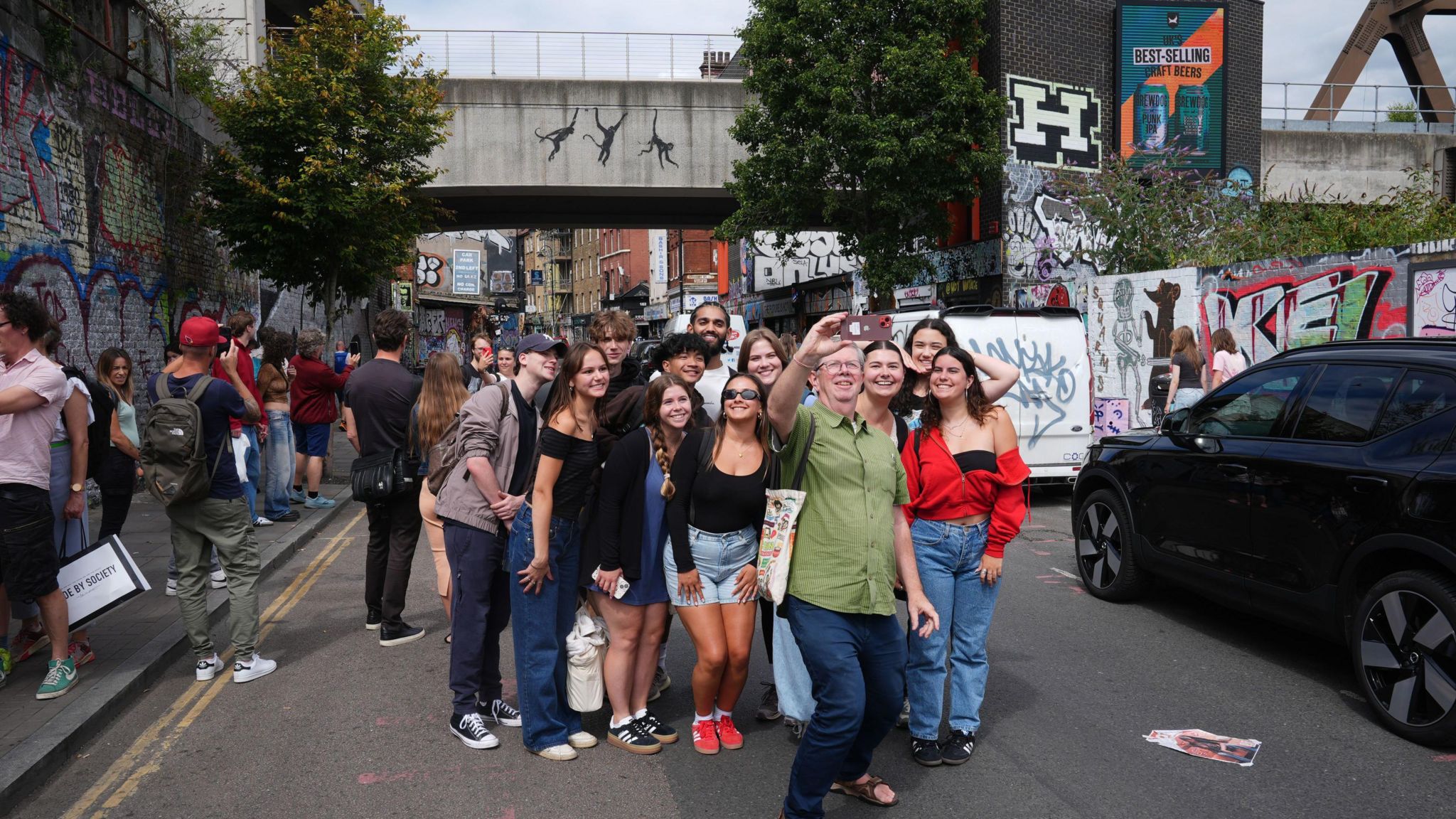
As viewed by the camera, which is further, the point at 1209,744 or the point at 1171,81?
the point at 1171,81

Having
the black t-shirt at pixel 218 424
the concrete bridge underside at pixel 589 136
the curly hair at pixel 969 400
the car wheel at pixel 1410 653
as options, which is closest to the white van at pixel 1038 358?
the car wheel at pixel 1410 653

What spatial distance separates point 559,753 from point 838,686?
1.65 meters

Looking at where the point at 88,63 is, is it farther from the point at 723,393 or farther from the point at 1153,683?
the point at 1153,683

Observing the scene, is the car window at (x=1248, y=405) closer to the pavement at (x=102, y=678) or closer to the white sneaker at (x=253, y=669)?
the white sneaker at (x=253, y=669)

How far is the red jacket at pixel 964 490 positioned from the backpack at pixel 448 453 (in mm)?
1801

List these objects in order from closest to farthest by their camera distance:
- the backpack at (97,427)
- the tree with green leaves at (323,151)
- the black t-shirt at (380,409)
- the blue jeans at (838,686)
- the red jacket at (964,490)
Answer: the blue jeans at (838,686), the red jacket at (964,490), the backpack at (97,427), the black t-shirt at (380,409), the tree with green leaves at (323,151)

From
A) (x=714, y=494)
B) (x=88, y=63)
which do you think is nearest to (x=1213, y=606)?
(x=714, y=494)

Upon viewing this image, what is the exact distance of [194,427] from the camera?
531cm

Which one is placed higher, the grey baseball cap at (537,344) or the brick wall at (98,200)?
the brick wall at (98,200)

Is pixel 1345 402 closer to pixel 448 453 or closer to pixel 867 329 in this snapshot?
pixel 867 329

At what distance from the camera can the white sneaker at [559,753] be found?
4441 mm

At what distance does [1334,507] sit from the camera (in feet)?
16.1


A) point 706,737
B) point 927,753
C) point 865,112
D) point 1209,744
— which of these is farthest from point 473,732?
point 865,112

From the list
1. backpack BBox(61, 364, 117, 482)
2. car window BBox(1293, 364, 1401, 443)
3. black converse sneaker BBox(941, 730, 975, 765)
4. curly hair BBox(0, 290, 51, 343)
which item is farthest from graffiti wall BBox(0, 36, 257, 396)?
car window BBox(1293, 364, 1401, 443)
